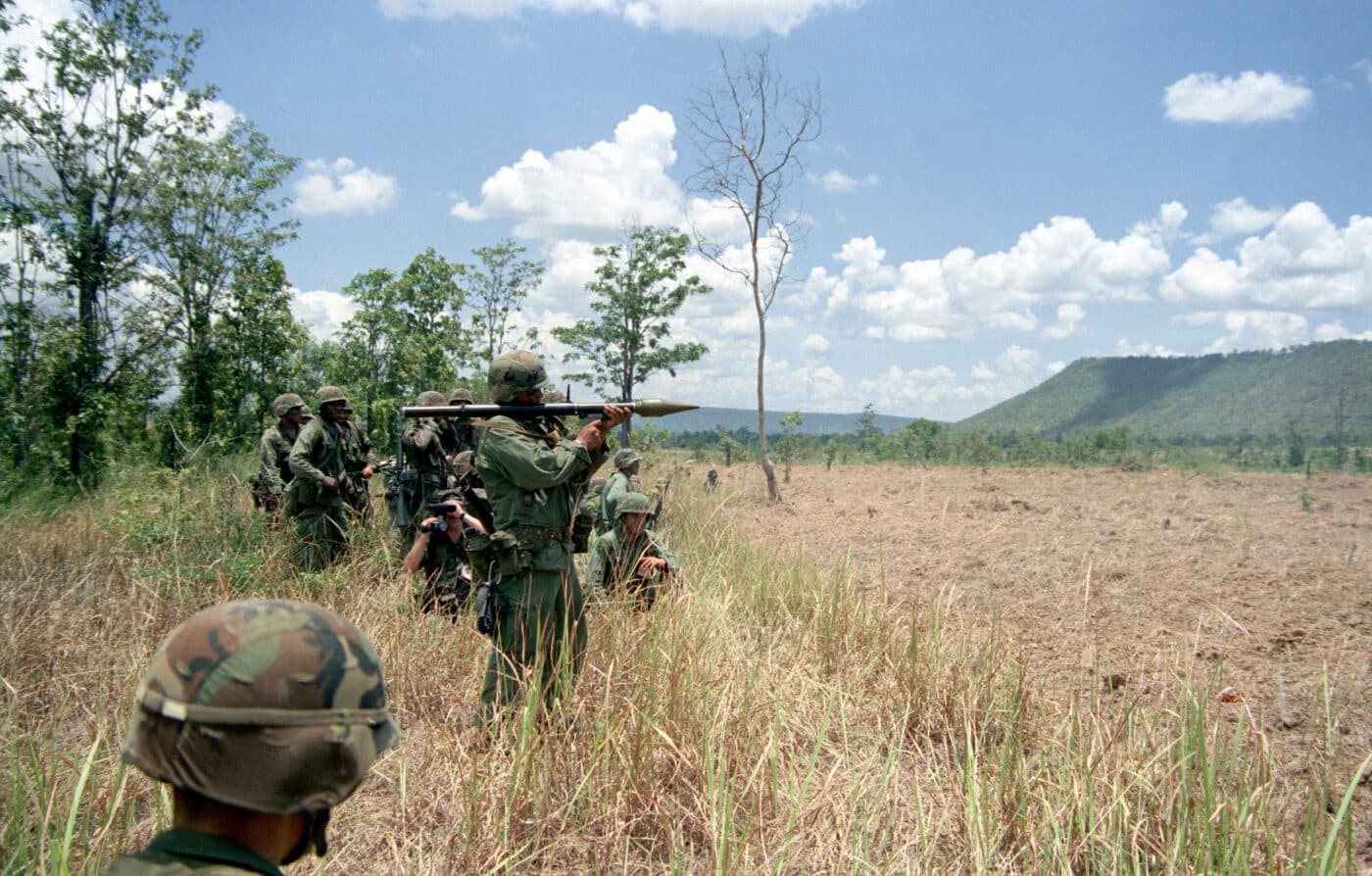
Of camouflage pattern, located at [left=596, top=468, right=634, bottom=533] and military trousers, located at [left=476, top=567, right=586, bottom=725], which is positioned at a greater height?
camouflage pattern, located at [left=596, top=468, right=634, bottom=533]

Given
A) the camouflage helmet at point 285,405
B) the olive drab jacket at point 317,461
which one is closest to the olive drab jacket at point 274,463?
the camouflage helmet at point 285,405

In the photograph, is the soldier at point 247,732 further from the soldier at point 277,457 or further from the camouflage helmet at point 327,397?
the soldier at point 277,457

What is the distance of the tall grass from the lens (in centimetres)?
228

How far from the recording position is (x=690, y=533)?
6.90 meters

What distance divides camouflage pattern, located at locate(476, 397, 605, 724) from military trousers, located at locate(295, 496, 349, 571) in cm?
241

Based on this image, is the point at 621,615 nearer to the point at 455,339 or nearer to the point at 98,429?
the point at 98,429

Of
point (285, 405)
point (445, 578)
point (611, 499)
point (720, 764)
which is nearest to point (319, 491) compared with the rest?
point (285, 405)

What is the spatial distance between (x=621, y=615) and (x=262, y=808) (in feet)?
8.15

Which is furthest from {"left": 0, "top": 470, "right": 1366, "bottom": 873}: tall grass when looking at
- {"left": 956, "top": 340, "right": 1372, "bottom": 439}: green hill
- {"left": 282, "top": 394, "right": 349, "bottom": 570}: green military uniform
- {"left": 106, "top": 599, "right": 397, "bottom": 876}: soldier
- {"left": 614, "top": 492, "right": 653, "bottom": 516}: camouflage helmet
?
{"left": 956, "top": 340, "right": 1372, "bottom": 439}: green hill

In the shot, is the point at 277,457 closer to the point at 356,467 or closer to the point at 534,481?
the point at 356,467

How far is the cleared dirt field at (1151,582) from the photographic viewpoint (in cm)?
354

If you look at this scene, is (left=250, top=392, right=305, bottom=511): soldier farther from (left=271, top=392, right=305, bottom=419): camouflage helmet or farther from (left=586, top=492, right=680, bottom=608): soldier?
(left=586, top=492, right=680, bottom=608): soldier

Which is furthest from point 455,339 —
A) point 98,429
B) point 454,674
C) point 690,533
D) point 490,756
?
point 490,756

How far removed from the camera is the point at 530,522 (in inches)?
133
